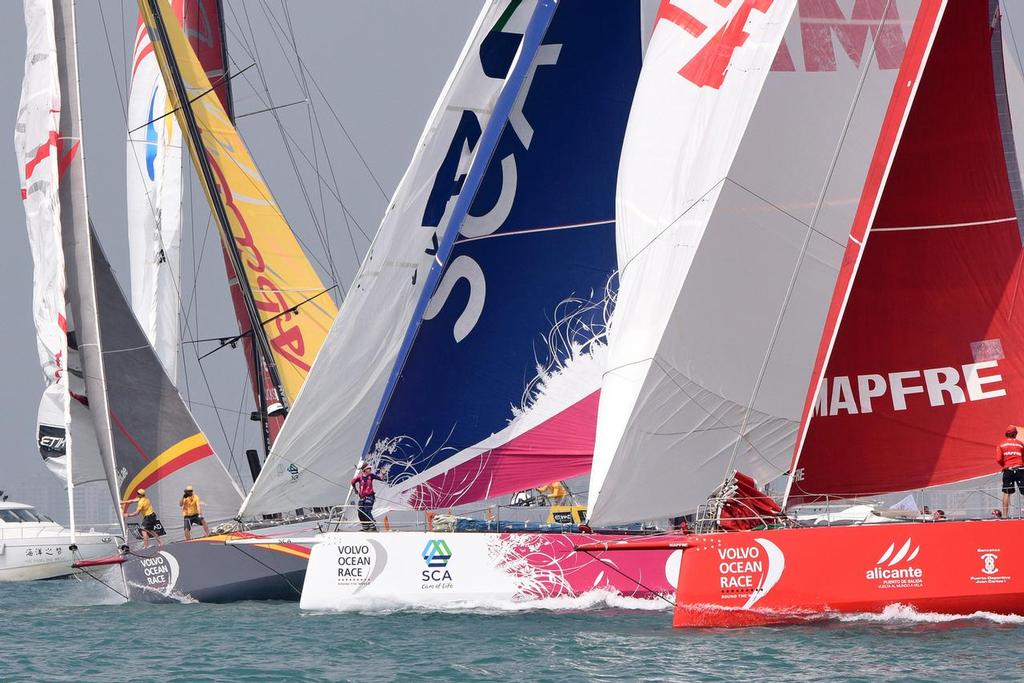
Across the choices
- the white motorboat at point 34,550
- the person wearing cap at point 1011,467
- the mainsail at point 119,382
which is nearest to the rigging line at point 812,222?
the person wearing cap at point 1011,467

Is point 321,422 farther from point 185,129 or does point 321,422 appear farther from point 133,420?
point 185,129

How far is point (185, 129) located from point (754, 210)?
36.1 feet

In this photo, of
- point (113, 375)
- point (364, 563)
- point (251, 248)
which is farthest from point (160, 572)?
point (251, 248)

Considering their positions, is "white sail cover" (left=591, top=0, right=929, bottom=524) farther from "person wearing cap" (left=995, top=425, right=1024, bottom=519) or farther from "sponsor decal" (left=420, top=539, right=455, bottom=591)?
"sponsor decal" (left=420, top=539, right=455, bottom=591)

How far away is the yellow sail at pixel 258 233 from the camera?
938 inches

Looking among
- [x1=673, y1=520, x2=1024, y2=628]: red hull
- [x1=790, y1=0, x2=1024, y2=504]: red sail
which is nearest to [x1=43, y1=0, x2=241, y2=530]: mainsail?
[x1=673, y1=520, x2=1024, y2=628]: red hull

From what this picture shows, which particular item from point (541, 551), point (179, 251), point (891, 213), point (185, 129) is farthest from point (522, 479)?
point (179, 251)

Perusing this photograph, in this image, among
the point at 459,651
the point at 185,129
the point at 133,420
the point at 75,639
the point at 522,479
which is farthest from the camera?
the point at 185,129

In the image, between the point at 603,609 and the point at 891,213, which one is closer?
the point at 891,213

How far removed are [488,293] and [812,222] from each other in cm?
457

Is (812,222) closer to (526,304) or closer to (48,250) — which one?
(526,304)

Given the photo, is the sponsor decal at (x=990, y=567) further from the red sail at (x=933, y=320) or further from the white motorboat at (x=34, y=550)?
the white motorboat at (x=34, y=550)

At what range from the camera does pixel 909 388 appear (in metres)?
15.6

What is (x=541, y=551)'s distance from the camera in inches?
712
